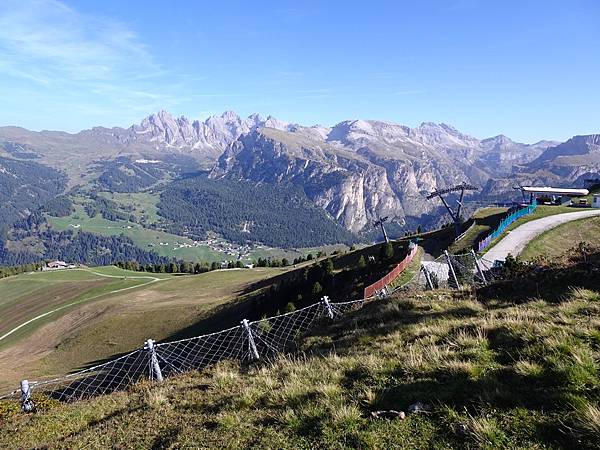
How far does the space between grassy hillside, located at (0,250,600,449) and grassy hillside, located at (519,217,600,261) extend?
25.5 m

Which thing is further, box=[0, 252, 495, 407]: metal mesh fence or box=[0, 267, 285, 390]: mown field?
box=[0, 267, 285, 390]: mown field

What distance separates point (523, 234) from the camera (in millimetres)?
42750

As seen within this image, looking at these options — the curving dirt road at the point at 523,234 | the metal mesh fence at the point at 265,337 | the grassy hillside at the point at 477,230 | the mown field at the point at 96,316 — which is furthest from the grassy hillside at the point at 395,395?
the mown field at the point at 96,316

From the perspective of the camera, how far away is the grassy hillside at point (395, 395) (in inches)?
239

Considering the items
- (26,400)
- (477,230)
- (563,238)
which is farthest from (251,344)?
(477,230)

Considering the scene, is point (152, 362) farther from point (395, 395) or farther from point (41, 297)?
point (41, 297)

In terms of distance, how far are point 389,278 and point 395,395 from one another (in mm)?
25812

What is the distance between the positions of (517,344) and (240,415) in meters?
5.72

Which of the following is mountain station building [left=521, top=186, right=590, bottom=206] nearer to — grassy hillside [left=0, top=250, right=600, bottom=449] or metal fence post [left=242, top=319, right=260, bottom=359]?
grassy hillside [left=0, top=250, right=600, bottom=449]

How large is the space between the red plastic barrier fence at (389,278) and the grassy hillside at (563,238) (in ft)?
28.7

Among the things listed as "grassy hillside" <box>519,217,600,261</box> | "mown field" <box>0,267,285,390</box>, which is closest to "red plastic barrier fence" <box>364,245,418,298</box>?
"grassy hillside" <box>519,217,600,261</box>

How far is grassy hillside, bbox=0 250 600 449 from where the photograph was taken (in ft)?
19.9

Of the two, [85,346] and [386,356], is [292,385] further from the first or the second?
[85,346]

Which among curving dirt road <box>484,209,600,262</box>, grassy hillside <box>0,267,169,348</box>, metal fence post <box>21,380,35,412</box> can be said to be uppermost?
metal fence post <box>21,380,35,412</box>
